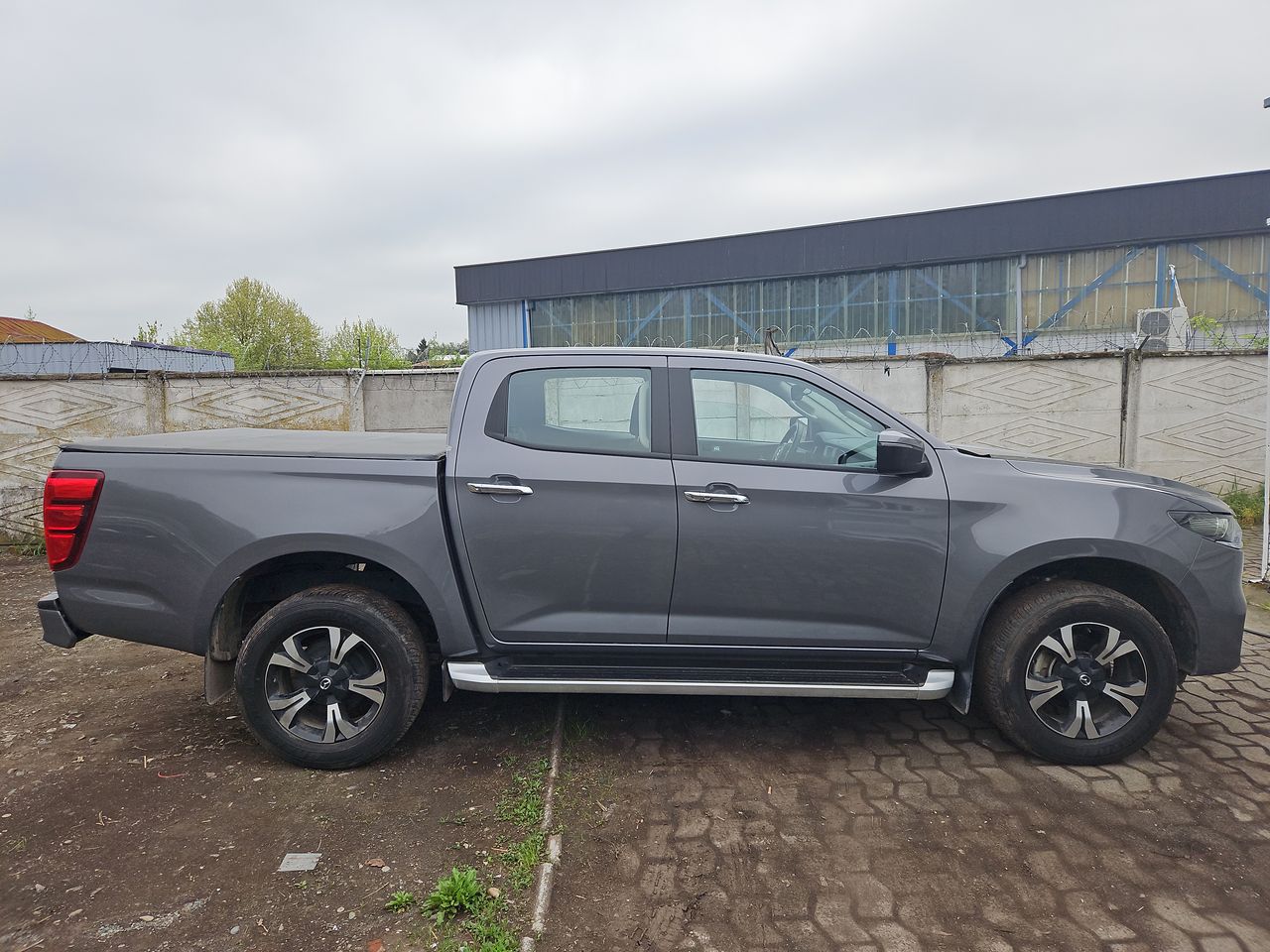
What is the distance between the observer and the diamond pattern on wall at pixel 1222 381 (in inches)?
337

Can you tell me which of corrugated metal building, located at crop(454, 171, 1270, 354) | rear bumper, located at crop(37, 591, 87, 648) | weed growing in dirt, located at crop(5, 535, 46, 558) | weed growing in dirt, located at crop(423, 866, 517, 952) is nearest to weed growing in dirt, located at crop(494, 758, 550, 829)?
weed growing in dirt, located at crop(423, 866, 517, 952)

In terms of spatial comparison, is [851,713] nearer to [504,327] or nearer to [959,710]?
[959,710]

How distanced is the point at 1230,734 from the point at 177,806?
15.5 feet

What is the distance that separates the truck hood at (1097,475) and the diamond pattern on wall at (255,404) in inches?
286

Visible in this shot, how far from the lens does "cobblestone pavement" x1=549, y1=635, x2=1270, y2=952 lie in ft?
8.07

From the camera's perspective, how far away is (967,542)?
3.41m

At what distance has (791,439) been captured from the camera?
3633 mm

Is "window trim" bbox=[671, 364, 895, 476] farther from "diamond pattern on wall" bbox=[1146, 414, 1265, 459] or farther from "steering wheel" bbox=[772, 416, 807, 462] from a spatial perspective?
"diamond pattern on wall" bbox=[1146, 414, 1265, 459]

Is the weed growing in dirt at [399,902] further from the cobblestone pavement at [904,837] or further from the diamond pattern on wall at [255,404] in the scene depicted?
the diamond pattern on wall at [255,404]

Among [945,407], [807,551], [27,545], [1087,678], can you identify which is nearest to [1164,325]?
[945,407]

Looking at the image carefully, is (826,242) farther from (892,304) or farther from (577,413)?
(577,413)

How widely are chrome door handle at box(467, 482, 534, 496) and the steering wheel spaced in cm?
112

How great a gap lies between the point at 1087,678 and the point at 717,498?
181 centimetres

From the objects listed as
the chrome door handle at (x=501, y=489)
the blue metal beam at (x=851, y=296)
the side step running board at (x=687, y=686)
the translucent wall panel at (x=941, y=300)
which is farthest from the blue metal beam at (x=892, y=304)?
the chrome door handle at (x=501, y=489)
